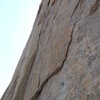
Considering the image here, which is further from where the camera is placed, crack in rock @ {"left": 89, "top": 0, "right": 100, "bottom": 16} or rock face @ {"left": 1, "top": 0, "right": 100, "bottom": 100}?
crack in rock @ {"left": 89, "top": 0, "right": 100, "bottom": 16}

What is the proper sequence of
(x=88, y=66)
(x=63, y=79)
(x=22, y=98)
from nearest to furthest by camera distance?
(x=88, y=66) → (x=63, y=79) → (x=22, y=98)

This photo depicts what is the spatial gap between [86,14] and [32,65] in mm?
2551

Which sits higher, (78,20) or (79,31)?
(78,20)

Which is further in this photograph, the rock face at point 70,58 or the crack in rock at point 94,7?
the crack in rock at point 94,7

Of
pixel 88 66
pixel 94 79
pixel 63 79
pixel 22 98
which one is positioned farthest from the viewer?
pixel 22 98

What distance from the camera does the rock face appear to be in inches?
142

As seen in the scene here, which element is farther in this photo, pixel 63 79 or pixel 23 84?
pixel 23 84

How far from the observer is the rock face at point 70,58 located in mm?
3598

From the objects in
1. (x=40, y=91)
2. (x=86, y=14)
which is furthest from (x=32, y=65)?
(x=86, y=14)

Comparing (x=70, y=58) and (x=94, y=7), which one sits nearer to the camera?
(x=70, y=58)

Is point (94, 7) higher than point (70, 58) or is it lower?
higher

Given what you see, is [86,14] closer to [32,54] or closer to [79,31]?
[79,31]

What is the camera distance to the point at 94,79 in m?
3.43

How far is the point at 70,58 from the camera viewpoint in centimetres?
421
